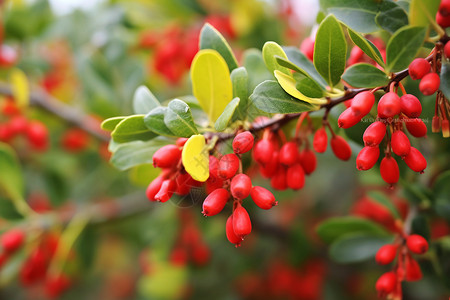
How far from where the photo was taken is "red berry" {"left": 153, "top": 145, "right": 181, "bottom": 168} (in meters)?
0.80

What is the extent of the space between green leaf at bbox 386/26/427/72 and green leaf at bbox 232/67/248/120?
30 cm


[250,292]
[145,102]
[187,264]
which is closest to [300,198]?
[250,292]

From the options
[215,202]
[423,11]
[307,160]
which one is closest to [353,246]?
[307,160]

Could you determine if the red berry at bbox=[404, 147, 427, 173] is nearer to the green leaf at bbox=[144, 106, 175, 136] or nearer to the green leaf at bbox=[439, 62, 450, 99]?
the green leaf at bbox=[439, 62, 450, 99]

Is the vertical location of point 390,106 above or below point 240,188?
above

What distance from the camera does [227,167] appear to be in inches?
29.9

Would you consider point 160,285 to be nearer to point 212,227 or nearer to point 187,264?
point 187,264

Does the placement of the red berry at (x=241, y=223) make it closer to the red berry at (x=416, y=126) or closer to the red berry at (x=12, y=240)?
the red berry at (x=416, y=126)

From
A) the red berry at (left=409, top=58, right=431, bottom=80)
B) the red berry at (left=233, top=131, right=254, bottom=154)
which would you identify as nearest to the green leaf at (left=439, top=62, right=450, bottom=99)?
the red berry at (left=409, top=58, right=431, bottom=80)

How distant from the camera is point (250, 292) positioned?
2607mm

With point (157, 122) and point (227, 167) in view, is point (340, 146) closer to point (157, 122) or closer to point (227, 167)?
point (227, 167)

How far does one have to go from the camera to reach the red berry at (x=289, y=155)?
86 cm

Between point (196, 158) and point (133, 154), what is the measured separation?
0.27 metres

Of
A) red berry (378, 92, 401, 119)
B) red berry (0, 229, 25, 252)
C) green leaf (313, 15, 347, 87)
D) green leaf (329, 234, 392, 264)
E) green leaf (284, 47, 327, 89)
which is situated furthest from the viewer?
red berry (0, 229, 25, 252)
